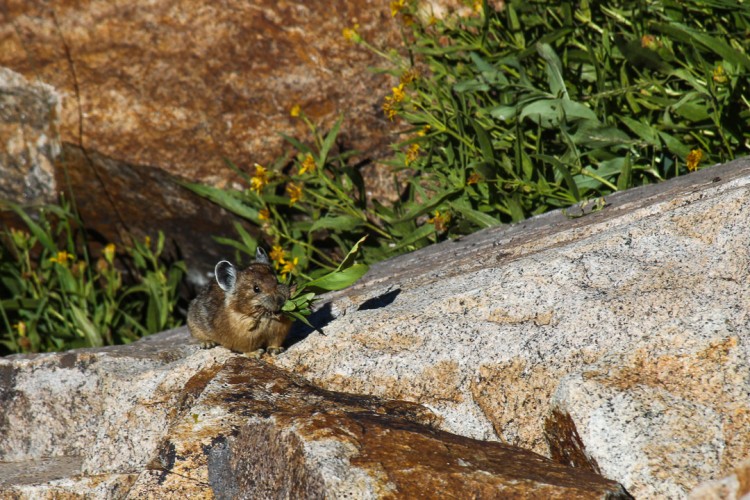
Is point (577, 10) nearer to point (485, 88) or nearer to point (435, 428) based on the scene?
point (485, 88)

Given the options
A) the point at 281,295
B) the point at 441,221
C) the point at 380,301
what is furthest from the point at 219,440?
the point at 441,221

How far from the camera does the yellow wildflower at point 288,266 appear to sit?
6295 mm

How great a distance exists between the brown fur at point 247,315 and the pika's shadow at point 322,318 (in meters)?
0.13

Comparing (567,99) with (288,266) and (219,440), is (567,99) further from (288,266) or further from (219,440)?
(219,440)

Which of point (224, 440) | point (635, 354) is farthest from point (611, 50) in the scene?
point (224, 440)

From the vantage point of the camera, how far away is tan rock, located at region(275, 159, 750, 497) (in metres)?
3.63

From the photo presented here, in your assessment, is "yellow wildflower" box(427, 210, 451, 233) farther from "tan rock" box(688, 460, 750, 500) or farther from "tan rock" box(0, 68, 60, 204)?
"tan rock" box(688, 460, 750, 500)

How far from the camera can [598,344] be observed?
4.04 meters

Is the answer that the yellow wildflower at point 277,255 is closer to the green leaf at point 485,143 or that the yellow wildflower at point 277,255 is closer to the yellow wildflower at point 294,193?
the yellow wildflower at point 294,193

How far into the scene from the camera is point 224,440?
3.98m

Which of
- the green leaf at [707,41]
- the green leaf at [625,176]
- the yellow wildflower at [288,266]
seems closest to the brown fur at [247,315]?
the yellow wildflower at [288,266]

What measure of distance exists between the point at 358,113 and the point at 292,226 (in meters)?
1.02

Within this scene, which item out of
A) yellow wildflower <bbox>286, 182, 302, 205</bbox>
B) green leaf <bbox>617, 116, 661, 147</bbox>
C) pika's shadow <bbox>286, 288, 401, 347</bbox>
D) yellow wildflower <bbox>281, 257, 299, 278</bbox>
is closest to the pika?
pika's shadow <bbox>286, 288, 401, 347</bbox>

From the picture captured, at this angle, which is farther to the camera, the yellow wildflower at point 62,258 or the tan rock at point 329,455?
the yellow wildflower at point 62,258
